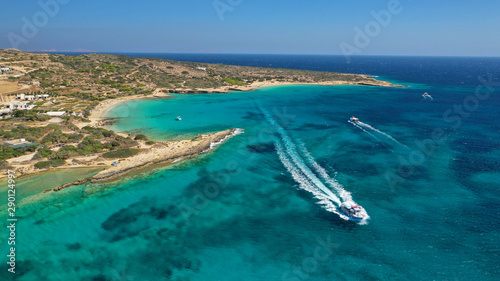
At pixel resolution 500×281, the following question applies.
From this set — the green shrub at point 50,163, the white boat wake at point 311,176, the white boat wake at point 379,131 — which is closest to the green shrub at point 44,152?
the green shrub at point 50,163

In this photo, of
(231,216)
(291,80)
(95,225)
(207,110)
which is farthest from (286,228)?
(291,80)

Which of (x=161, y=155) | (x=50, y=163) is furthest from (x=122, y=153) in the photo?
(x=50, y=163)

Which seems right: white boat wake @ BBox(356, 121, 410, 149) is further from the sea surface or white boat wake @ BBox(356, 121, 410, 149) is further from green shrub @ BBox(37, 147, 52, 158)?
green shrub @ BBox(37, 147, 52, 158)

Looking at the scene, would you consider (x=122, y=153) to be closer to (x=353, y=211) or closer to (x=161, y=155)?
(x=161, y=155)

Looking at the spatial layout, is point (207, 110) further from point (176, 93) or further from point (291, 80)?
point (291, 80)

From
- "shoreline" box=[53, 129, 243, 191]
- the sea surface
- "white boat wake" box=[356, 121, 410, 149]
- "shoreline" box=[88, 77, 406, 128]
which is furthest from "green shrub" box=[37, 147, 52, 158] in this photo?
"white boat wake" box=[356, 121, 410, 149]
